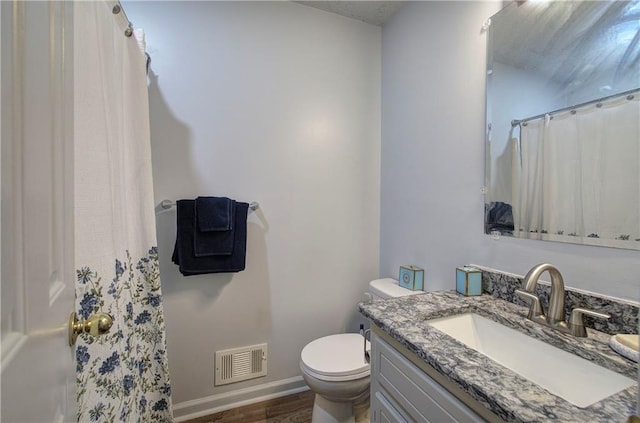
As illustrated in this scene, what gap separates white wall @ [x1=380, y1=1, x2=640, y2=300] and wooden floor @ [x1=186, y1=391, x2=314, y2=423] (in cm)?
98

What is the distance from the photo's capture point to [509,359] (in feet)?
2.89

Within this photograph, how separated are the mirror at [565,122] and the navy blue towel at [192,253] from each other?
4.13ft

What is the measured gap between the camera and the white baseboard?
154 centimetres

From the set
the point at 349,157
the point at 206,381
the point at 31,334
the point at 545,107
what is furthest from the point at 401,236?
the point at 31,334

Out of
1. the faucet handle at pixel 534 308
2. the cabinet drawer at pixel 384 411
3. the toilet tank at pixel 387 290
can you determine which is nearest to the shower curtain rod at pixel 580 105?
the faucet handle at pixel 534 308

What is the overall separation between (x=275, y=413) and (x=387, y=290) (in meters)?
0.98

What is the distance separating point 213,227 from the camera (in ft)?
4.82

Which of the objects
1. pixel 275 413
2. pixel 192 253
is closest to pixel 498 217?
pixel 192 253

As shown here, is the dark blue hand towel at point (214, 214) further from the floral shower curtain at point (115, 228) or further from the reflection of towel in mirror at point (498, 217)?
the reflection of towel in mirror at point (498, 217)

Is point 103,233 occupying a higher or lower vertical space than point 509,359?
higher

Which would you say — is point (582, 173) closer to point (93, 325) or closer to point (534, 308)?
point (534, 308)

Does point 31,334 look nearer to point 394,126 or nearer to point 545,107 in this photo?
point 545,107

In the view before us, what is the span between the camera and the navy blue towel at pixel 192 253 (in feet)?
4.71

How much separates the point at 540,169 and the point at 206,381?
1.95 meters
